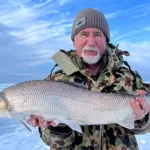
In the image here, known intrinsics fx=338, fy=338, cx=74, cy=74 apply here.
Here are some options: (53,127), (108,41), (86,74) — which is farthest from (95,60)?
(53,127)

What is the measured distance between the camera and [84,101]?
3330 millimetres

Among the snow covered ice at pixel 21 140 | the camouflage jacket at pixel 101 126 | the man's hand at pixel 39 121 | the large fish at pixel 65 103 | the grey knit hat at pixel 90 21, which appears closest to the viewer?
the large fish at pixel 65 103

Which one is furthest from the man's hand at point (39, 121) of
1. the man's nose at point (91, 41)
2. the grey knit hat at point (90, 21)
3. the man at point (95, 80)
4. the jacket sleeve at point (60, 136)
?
the grey knit hat at point (90, 21)

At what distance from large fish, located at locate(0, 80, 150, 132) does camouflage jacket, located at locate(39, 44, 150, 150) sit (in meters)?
0.33

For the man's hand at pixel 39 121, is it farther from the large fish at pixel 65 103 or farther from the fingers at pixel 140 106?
the fingers at pixel 140 106

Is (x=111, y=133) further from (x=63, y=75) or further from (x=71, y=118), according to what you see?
(x=63, y=75)

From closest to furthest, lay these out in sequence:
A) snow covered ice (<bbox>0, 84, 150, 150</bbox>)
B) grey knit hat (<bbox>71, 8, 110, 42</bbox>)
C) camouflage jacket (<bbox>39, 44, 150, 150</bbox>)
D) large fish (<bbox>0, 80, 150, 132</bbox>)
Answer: large fish (<bbox>0, 80, 150, 132</bbox>)
camouflage jacket (<bbox>39, 44, 150, 150</bbox>)
grey knit hat (<bbox>71, 8, 110, 42</bbox>)
snow covered ice (<bbox>0, 84, 150, 150</bbox>)

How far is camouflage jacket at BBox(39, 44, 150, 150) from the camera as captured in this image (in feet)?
12.0

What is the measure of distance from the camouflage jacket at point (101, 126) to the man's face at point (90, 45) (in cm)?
14

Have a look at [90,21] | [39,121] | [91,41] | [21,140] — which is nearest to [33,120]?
[39,121]

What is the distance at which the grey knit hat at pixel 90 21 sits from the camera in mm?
4012

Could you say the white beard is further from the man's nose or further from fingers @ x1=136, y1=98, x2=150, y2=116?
fingers @ x1=136, y1=98, x2=150, y2=116

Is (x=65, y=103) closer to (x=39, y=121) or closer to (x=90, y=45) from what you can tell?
(x=39, y=121)

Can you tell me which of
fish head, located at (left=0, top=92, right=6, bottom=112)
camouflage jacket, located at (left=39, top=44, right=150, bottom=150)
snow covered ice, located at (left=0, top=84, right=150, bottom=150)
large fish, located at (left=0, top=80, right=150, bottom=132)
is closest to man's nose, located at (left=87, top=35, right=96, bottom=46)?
camouflage jacket, located at (left=39, top=44, right=150, bottom=150)
